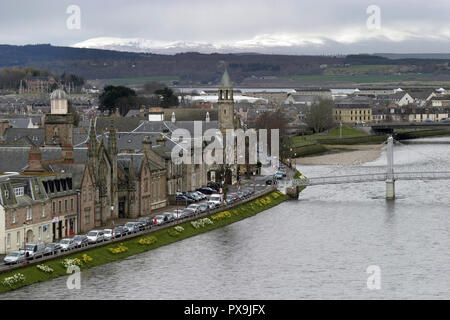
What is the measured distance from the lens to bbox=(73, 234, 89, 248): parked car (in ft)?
184

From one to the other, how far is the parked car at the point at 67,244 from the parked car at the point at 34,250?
124 centimetres

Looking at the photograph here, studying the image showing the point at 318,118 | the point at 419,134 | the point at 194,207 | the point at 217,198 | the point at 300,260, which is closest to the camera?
the point at 300,260

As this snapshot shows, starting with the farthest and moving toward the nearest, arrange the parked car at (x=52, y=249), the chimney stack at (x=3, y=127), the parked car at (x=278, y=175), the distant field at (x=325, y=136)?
1. the distant field at (x=325, y=136)
2. the parked car at (x=278, y=175)
3. the chimney stack at (x=3, y=127)
4. the parked car at (x=52, y=249)

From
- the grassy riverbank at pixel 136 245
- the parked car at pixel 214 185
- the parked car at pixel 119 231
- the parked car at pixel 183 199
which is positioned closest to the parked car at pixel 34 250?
the grassy riverbank at pixel 136 245

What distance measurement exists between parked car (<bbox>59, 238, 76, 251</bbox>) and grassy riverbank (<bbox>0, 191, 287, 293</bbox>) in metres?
0.52

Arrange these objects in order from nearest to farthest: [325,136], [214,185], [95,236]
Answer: [95,236]
[214,185]
[325,136]

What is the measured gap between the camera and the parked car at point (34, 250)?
52031 millimetres

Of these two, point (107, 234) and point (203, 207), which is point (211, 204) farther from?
point (107, 234)

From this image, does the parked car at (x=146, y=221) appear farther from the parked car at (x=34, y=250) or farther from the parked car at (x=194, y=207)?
the parked car at (x=34, y=250)

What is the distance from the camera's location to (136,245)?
198ft

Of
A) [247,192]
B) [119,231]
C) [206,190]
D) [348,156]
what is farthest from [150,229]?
[348,156]

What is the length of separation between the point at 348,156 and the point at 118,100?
159ft

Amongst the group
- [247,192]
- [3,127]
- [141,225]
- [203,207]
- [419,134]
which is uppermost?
[3,127]

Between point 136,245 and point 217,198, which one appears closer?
point 136,245
